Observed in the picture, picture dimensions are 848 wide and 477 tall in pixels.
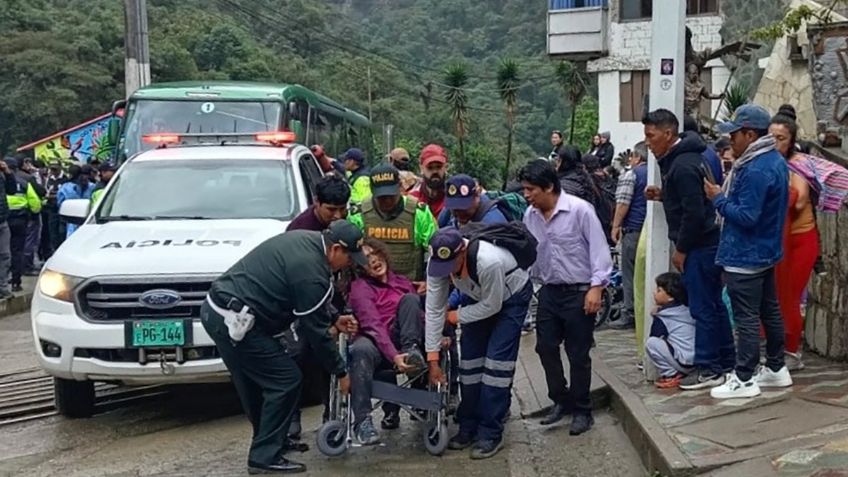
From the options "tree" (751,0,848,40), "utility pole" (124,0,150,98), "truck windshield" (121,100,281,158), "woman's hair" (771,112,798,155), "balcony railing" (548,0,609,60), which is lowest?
"woman's hair" (771,112,798,155)

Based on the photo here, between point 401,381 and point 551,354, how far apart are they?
1.16 meters

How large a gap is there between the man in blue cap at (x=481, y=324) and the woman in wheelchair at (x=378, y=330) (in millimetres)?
193

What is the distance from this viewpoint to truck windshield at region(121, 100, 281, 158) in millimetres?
12914

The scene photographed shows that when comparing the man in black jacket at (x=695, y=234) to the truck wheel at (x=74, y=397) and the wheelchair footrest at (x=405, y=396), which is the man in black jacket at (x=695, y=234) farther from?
the truck wheel at (x=74, y=397)

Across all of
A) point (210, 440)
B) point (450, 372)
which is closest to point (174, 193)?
point (210, 440)

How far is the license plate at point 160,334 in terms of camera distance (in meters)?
6.42

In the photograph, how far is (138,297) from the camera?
648 centimetres

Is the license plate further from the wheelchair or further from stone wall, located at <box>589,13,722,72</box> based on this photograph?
stone wall, located at <box>589,13,722,72</box>

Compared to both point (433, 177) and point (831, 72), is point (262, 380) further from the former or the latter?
point (831, 72)

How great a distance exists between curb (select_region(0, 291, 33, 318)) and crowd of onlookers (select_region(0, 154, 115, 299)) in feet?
0.44

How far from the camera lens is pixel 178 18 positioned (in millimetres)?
49188

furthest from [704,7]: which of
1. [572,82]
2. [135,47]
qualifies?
[135,47]

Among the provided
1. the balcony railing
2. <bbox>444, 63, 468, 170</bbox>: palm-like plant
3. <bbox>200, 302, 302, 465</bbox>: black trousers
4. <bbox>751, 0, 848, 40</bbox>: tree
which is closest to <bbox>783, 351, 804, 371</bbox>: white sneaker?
<bbox>751, 0, 848, 40</bbox>: tree

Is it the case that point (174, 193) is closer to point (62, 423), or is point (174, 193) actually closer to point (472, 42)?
point (62, 423)
